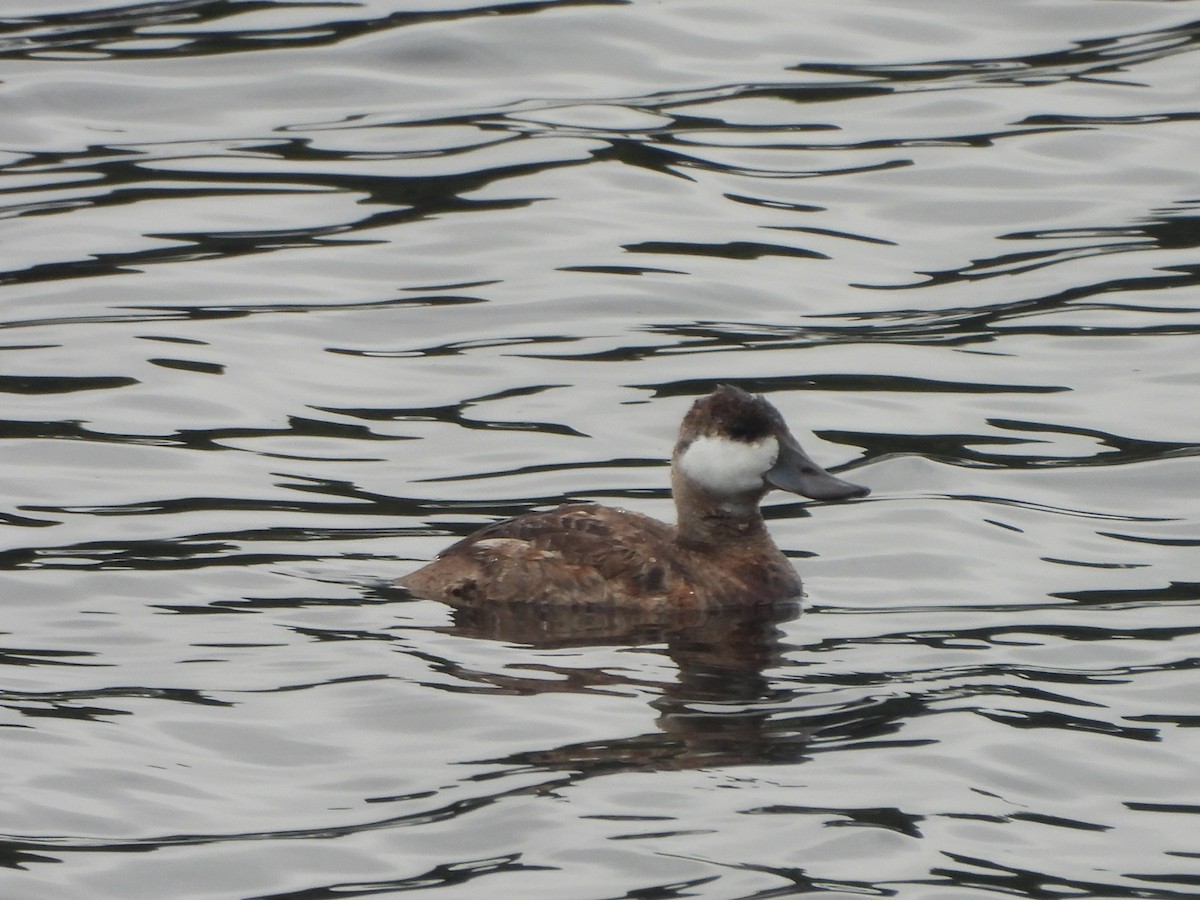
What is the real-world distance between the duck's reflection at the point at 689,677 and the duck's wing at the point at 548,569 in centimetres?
7

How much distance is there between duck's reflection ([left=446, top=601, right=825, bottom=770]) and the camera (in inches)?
297

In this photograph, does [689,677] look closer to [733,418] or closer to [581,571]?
[581,571]

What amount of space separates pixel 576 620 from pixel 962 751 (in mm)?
2210

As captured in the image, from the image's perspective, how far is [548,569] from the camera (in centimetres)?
947

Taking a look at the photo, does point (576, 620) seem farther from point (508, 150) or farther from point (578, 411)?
point (508, 150)

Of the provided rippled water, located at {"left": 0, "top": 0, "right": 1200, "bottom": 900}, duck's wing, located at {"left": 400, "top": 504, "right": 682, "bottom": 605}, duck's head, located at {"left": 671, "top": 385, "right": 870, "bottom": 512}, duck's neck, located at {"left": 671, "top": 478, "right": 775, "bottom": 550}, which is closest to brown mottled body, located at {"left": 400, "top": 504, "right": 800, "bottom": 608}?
duck's wing, located at {"left": 400, "top": 504, "right": 682, "bottom": 605}

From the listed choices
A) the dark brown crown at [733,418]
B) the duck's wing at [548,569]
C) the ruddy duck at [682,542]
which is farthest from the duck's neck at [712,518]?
the duck's wing at [548,569]

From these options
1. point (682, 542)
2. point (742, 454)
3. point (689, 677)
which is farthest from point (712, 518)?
point (689, 677)

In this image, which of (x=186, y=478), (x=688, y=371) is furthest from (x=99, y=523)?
(x=688, y=371)

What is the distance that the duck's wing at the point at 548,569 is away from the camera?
9391 mm

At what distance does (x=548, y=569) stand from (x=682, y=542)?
2.39 ft

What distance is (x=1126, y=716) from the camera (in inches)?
311

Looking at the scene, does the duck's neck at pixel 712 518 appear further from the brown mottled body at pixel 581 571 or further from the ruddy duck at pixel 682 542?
the brown mottled body at pixel 581 571

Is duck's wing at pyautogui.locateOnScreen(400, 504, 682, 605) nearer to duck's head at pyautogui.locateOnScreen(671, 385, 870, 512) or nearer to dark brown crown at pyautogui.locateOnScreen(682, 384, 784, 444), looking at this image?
duck's head at pyautogui.locateOnScreen(671, 385, 870, 512)
